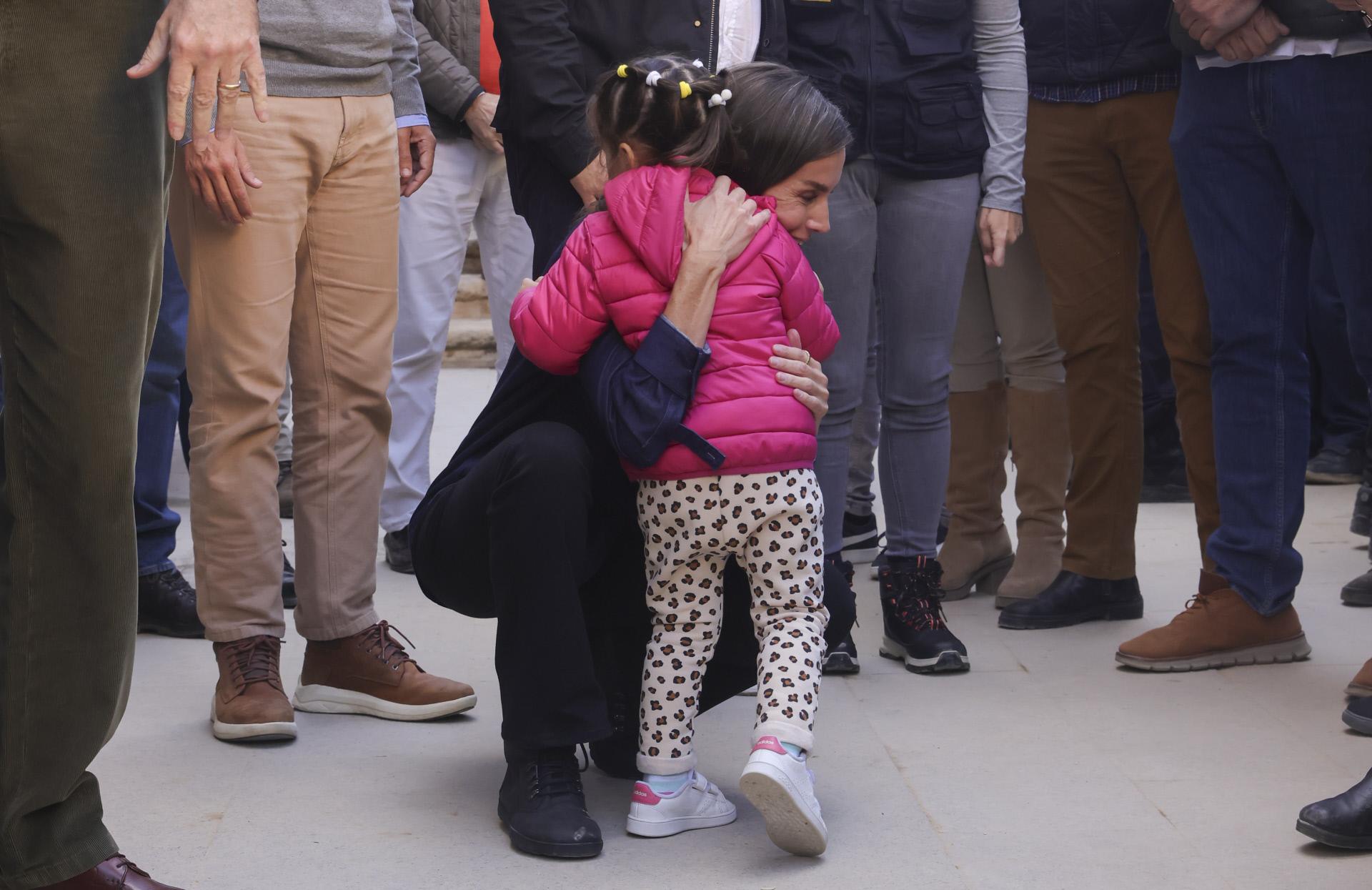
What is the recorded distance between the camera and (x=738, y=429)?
7.23ft

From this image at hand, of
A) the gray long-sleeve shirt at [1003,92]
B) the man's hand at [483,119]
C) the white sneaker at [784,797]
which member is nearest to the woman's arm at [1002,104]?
the gray long-sleeve shirt at [1003,92]

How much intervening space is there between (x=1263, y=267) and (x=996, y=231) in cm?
53

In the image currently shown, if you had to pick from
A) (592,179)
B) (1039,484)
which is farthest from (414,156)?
(1039,484)

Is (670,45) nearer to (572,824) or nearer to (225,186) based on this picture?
(225,186)

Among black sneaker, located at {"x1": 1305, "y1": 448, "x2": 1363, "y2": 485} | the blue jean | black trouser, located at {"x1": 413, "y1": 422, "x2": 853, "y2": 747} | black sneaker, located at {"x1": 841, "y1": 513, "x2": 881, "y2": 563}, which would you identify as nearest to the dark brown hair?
black trouser, located at {"x1": 413, "y1": 422, "x2": 853, "y2": 747}

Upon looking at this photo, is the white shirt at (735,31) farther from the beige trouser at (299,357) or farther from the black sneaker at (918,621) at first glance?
the black sneaker at (918,621)

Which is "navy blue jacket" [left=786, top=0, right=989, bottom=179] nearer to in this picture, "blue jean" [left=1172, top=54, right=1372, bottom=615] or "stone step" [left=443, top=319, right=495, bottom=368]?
"blue jean" [left=1172, top=54, right=1372, bottom=615]

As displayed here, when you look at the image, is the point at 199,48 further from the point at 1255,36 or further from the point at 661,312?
the point at 1255,36

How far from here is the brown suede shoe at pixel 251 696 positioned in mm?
2643

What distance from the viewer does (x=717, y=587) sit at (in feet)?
7.43

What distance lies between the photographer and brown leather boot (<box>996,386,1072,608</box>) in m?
3.66

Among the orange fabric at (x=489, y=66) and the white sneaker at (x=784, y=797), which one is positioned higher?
the orange fabric at (x=489, y=66)

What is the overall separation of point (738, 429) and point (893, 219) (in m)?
1.10

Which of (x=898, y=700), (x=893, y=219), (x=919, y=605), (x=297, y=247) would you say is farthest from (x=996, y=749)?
(x=297, y=247)
